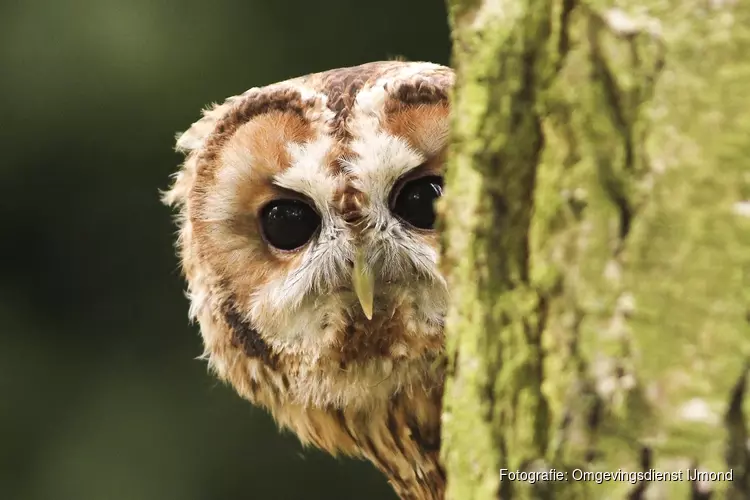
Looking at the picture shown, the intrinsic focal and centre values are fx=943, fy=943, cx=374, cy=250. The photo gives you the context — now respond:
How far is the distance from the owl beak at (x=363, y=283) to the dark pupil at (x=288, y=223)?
13 cm

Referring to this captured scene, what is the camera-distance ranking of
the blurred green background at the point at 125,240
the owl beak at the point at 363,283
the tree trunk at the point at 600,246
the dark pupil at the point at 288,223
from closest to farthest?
1. the tree trunk at the point at 600,246
2. the owl beak at the point at 363,283
3. the dark pupil at the point at 288,223
4. the blurred green background at the point at 125,240

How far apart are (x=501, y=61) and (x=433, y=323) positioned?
2.41ft

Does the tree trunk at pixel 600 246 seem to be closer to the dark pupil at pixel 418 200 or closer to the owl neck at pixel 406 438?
the dark pupil at pixel 418 200

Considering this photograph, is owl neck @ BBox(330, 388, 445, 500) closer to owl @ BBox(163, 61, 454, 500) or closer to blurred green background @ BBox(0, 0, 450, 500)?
owl @ BBox(163, 61, 454, 500)

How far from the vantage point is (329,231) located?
4.52ft

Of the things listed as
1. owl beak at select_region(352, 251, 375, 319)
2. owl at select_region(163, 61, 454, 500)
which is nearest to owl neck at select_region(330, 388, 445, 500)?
owl at select_region(163, 61, 454, 500)

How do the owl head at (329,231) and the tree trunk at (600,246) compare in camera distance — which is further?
the owl head at (329,231)

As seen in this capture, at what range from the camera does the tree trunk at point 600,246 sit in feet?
1.91

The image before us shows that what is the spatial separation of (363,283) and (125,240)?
8.02 feet

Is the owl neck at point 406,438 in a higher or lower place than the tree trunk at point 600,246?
lower

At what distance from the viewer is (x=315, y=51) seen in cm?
340

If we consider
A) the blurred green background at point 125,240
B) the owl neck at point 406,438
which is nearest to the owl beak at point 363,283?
the owl neck at point 406,438

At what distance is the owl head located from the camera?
1342 mm

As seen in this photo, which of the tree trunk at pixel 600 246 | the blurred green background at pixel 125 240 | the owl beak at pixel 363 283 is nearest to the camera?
the tree trunk at pixel 600 246
